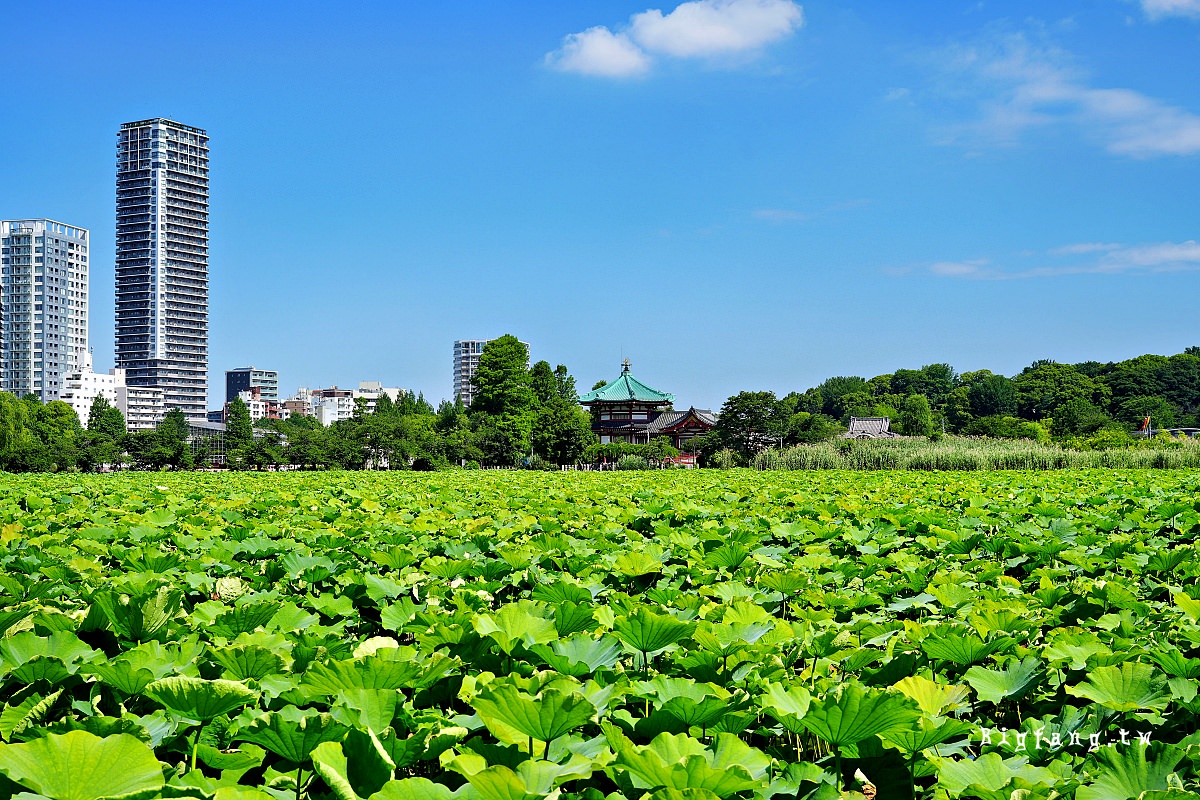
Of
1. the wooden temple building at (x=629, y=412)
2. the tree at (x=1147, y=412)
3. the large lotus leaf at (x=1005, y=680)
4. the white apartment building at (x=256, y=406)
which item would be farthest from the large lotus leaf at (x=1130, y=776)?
the white apartment building at (x=256, y=406)

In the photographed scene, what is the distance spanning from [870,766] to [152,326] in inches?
4194

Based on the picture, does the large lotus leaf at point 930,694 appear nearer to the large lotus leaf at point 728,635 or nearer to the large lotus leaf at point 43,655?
the large lotus leaf at point 728,635

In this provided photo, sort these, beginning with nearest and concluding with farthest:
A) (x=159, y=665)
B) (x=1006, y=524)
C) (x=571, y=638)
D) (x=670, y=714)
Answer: (x=670, y=714) → (x=159, y=665) → (x=571, y=638) → (x=1006, y=524)

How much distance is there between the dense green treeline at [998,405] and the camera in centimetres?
3156

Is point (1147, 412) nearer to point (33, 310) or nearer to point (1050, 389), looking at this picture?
point (1050, 389)

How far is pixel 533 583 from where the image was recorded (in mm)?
3607

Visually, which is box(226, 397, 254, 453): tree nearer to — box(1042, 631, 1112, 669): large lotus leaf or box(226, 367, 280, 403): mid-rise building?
box(1042, 631, 1112, 669): large lotus leaf

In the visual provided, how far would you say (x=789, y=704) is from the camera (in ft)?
5.90

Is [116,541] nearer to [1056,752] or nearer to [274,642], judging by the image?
[274,642]

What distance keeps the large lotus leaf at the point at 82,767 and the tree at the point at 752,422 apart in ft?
99.2

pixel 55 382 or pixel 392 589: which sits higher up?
pixel 55 382

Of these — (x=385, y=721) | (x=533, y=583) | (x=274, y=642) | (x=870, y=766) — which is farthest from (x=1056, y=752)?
(x=533, y=583)

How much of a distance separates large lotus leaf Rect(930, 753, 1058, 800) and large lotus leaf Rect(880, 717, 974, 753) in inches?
1.4

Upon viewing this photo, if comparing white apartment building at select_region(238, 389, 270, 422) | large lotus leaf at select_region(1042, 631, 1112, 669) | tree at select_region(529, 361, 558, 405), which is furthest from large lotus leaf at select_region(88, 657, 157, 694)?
white apartment building at select_region(238, 389, 270, 422)
